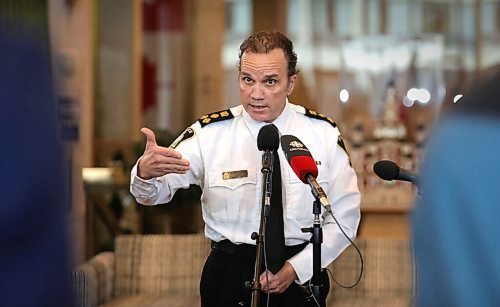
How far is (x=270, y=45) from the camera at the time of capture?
2783 millimetres

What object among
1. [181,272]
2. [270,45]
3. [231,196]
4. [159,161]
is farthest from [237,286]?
[181,272]

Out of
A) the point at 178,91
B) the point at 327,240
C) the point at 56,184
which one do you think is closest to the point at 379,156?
the point at 178,91

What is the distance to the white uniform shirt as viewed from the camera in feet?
9.07

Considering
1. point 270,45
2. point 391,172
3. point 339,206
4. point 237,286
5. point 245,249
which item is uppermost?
point 270,45

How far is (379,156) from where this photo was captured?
20.5ft

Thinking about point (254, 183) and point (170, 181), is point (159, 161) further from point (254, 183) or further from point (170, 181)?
point (254, 183)

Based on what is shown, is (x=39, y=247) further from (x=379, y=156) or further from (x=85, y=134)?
(x=85, y=134)

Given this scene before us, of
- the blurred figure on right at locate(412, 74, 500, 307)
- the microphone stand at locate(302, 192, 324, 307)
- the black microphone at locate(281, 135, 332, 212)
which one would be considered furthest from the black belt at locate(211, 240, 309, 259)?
the blurred figure on right at locate(412, 74, 500, 307)

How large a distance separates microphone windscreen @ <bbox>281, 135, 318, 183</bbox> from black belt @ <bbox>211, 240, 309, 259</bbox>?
40 cm

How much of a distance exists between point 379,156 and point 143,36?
9.48ft

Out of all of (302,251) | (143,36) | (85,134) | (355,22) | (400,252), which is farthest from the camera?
(355,22)

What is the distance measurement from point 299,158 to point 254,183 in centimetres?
44

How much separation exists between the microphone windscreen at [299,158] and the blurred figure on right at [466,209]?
1.32 m

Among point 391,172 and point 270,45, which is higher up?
point 270,45
